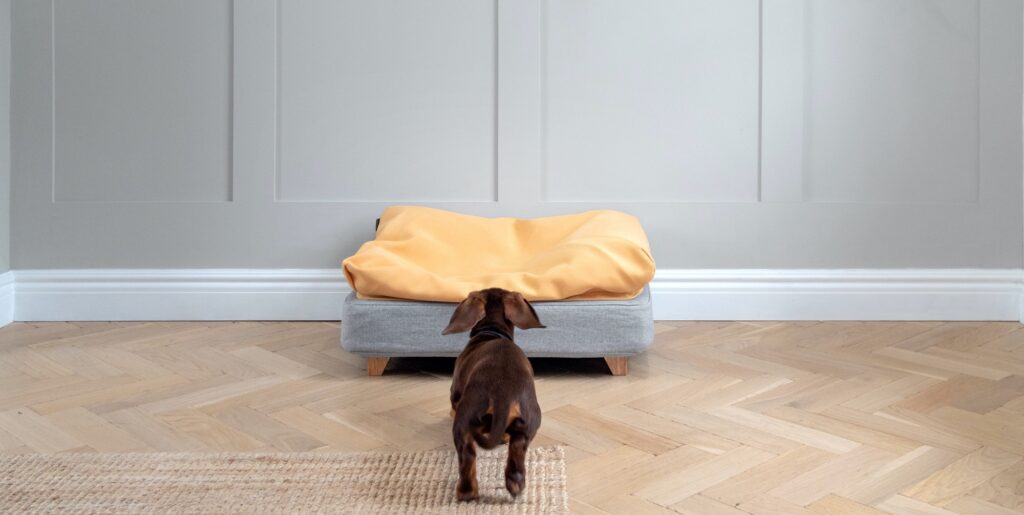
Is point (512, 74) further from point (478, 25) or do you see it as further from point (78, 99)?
point (78, 99)

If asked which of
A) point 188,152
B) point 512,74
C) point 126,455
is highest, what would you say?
point 512,74

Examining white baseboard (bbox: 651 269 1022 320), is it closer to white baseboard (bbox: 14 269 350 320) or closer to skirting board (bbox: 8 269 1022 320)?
skirting board (bbox: 8 269 1022 320)

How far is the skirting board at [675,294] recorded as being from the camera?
10.2ft

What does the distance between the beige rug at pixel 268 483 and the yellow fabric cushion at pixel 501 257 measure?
2.15ft

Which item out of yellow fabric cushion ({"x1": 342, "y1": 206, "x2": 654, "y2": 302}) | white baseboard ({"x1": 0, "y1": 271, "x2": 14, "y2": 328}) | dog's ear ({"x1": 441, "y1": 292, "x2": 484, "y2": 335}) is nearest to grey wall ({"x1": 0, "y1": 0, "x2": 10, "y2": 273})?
white baseboard ({"x1": 0, "y1": 271, "x2": 14, "y2": 328})

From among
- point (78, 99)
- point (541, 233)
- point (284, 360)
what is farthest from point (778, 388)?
point (78, 99)

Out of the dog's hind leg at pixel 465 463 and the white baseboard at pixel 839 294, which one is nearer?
the dog's hind leg at pixel 465 463

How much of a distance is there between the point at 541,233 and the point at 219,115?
3.90 ft

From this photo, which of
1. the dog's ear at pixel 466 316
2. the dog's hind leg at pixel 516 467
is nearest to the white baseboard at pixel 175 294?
the dog's ear at pixel 466 316

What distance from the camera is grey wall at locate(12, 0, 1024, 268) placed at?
3.08 m

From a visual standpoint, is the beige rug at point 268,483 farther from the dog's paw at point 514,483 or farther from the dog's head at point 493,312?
the dog's head at point 493,312

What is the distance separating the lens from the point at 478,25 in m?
3.09

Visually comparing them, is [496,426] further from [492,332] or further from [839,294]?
[839,294]

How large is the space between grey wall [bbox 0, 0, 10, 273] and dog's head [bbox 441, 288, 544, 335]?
2.01m
